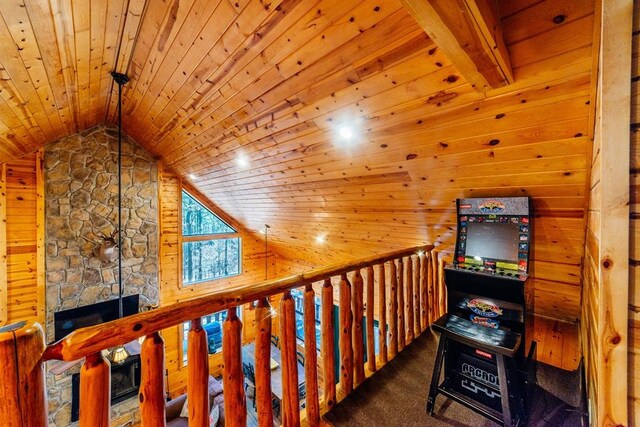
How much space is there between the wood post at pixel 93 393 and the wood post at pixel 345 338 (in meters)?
1.31

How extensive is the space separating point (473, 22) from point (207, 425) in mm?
1969

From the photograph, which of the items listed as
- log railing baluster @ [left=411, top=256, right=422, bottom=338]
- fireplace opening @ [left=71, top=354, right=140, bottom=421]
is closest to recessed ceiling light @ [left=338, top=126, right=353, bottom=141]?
log railing baluster @ [left=411, top=256, right=422, bottom=338]

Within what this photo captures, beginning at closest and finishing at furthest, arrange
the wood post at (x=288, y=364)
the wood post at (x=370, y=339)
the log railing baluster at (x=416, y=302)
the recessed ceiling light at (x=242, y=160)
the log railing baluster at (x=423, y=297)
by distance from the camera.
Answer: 1. the wood post at (x=288, y=364)
2. the wood post at (x=370, y=339)
3. the log railing baluster at (x=416, y=302)
4. the log railing baluster at (x=423, y=297)
5. the recessed ceiling light at (x=242, y=160)

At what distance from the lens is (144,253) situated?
480 centimetres

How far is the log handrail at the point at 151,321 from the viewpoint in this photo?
2.79ft

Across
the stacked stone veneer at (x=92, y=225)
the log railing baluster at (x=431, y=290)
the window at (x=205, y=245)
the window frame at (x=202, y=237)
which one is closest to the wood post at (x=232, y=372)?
the log railing baluster at (x=431, y=290)

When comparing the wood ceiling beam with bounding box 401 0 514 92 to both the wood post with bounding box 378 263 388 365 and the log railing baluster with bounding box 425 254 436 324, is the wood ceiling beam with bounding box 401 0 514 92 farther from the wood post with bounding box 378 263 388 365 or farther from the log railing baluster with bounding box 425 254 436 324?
the log railing baluster with bounding box 425 254 436 324

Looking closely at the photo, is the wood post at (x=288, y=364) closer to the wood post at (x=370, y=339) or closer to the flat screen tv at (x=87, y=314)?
the wood post at (x=370, y=339)

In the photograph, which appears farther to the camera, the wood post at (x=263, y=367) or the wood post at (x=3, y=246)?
the wood post at (x=3, y=246)

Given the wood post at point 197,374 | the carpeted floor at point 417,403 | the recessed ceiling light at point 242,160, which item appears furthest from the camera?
the recessed ceiling light at point 242,160

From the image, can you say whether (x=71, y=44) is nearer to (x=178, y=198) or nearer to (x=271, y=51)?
(x=271, y=51)

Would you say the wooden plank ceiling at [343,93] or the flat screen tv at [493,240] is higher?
the wooden plank ceiling at [343,93]

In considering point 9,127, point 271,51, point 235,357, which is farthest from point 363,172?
point 9,127

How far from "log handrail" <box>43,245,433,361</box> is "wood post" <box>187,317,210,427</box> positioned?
91mm
